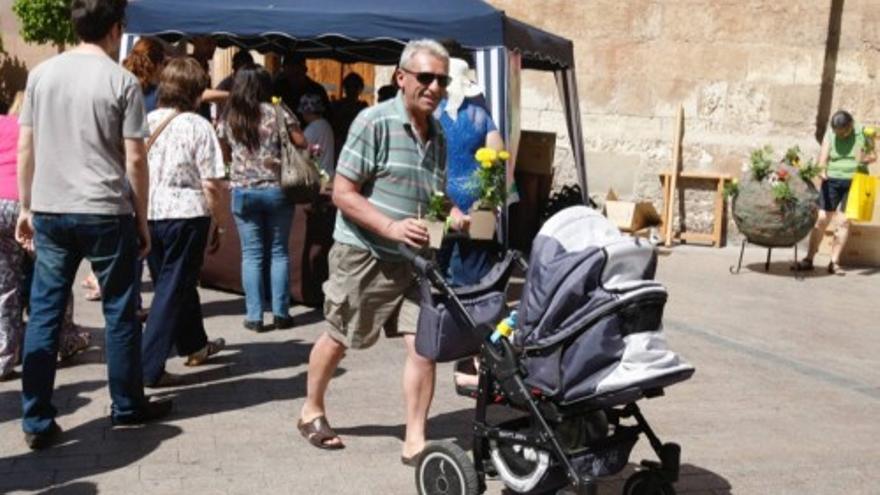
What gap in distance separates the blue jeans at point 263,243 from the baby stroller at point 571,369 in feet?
11.0

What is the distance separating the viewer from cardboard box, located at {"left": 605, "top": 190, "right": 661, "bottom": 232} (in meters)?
12.7

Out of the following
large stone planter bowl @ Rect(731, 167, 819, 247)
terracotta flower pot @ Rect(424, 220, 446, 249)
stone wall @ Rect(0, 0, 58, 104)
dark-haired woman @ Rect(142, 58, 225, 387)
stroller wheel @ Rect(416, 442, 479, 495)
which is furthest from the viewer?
stone wall @ Rect(0, 0, 58, 104)

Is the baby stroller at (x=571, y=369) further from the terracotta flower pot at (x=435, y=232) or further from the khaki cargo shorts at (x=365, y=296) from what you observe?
the khaki cargo shorts at (x=365, y=296)

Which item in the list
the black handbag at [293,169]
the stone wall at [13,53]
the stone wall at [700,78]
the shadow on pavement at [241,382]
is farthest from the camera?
the stone wall at [13,53]

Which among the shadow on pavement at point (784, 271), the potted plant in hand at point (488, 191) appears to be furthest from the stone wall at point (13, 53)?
the potted plant in hand at point (488, 191)

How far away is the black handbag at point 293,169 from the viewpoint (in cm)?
746

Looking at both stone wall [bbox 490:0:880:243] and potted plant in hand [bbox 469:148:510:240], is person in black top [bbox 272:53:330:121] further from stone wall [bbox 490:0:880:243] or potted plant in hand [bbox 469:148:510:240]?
potted plant in hand [bbox 469:148:510:240]

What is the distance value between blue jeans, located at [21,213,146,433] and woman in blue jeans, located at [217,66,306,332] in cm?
258

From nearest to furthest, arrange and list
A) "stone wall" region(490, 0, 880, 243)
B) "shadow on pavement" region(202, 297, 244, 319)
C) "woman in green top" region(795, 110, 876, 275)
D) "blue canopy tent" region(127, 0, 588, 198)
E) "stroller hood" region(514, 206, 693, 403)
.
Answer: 1. "stroller hood" region(514, 206, 693, 403)
2. "shadow on pavement" region(202, 297, 244, 319)
3. "blue canopy tent" region(127, 0, 588, 198)
4. "woman in green top" region(795, 110, 876, 275)
5. "stone wall" region(490, 0, 880, 243)

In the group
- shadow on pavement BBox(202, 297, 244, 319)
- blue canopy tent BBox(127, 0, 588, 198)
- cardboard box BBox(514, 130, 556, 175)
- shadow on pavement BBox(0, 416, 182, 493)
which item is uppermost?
blue canopy tent BBox(127, 0, 588, 198)

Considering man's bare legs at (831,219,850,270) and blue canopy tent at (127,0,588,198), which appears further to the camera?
man's bare legs at (831,219,850,270)

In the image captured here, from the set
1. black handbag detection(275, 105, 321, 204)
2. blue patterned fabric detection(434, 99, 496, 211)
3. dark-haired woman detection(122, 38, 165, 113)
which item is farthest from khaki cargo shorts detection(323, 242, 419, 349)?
black handbag detection(275, 105, 321, 204)

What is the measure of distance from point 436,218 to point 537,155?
7288 millimetres

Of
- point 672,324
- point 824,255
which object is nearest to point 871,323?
point 672,324
